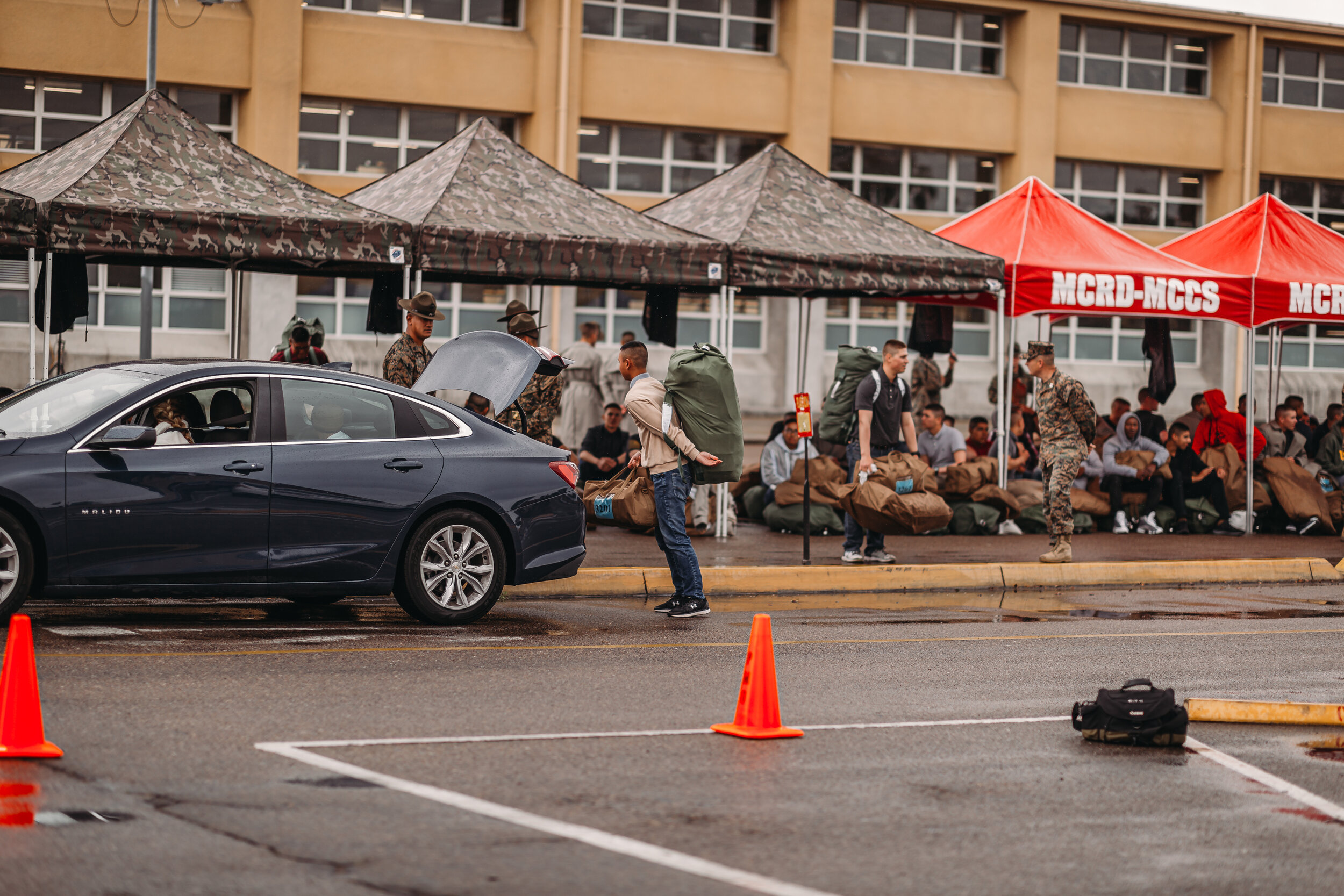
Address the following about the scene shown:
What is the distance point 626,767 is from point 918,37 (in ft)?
95.8

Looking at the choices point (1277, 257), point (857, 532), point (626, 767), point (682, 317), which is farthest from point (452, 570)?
point (682, 317)

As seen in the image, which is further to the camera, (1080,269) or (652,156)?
(652,156)

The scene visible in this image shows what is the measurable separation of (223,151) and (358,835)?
11.0 m

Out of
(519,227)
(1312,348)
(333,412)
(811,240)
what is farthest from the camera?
(1312,348)

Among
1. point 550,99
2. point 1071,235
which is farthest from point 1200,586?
point 550,99

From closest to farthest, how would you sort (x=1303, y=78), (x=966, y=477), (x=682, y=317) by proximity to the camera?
(x=966, y=477)
(x=682, y=317)
(x=1303, y=78)

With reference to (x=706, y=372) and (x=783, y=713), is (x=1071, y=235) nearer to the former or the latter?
(x=706, y=372)

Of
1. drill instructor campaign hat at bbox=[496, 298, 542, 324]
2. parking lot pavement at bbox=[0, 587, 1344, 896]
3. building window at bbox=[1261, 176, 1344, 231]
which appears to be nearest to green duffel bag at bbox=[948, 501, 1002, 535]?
drill instructor campaign hat at bbox=[496, 298, 542, 324]

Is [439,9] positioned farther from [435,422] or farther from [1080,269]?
[435,422]

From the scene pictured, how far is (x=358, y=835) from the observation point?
5.21 metres

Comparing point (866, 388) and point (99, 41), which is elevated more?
point (99, 41)

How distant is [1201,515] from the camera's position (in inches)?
790

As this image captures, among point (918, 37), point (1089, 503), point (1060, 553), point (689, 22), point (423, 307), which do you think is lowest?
point (1060, 553)

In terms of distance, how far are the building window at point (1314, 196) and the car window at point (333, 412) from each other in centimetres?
3046
